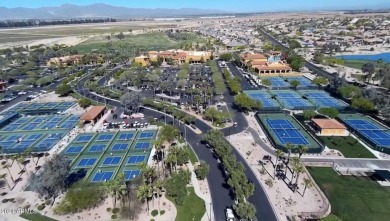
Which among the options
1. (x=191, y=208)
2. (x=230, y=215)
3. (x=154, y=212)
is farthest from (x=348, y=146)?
(x=154, y=212)

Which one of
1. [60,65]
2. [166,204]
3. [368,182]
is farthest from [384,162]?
[60,65]

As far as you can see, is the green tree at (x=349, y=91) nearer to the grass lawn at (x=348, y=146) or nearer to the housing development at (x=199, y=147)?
the housing development at (x=199, y=147)

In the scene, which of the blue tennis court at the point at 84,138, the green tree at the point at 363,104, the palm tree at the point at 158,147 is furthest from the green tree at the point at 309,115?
the blue tennis court at the point at 84,138

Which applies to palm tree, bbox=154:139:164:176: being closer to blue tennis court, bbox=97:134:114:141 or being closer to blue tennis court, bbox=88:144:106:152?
blue tennis court, bbox=88:144:106:152

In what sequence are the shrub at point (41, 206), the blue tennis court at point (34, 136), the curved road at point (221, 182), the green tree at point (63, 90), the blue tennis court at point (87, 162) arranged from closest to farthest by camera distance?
1. the curved road at point (221, 182)
2. the shrub at point (41, 206)
3. the blue tennis court at point (87, 162)
4. the blue tennis court at point (34, 136)
5. the green tree at point (63, 90)

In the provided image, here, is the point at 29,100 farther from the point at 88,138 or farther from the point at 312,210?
the point at 312,210

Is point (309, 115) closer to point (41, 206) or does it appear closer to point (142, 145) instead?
point (142, 145)
